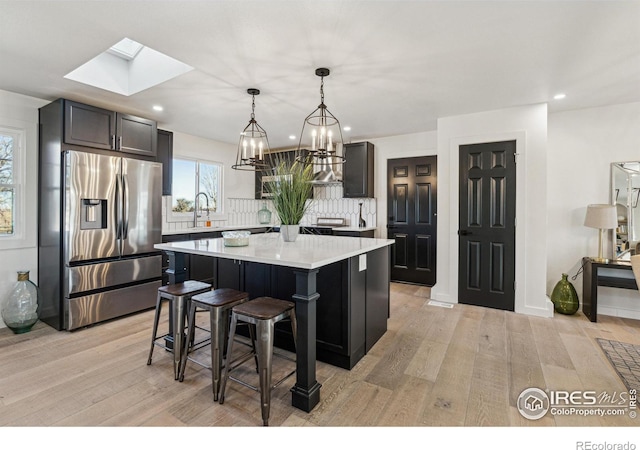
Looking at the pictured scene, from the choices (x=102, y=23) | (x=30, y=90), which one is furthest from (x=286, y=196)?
(x=30, y=90)

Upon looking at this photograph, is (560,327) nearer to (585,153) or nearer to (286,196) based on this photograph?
(585,153)

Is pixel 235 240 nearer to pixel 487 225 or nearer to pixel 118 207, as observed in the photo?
pixel 118 207

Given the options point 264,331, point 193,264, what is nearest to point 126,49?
point 193,264

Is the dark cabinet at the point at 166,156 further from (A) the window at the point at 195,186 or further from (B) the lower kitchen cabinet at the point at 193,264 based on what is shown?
(B) the lower kitchen cabinet at the point at 193,264

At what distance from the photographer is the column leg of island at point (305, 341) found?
1858 millimetres

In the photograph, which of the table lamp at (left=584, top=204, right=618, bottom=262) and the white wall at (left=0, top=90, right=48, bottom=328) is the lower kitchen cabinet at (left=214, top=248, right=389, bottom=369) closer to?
the white wall at (left=0, top=90, right=48, bottom=328)

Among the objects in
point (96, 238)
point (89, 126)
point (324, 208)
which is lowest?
point (96, 238)

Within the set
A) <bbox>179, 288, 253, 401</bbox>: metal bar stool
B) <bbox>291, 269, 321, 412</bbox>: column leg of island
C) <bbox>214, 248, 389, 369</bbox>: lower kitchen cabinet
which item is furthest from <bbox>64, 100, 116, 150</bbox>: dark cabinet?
<bbox>291, 269, 321, 412</bbox>: column leg of island

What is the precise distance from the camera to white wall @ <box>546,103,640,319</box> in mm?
3607

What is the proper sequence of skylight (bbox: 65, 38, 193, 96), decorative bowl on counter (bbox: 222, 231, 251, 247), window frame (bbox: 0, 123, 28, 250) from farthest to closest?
window frame (bbox: 0, 123, 28, 250), skylight (bbox: 65, 38, 193, 96), decorative bowl on counter (bbox: 222, 231, 251, 247)

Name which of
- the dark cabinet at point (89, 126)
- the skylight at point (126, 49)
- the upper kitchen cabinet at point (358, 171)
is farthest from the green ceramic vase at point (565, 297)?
the dark cabinet at point (89, 126)

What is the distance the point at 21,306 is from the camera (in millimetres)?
3084

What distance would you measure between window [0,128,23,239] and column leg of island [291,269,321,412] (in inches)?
133

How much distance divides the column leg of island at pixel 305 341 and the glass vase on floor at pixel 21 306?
2.99 metres
